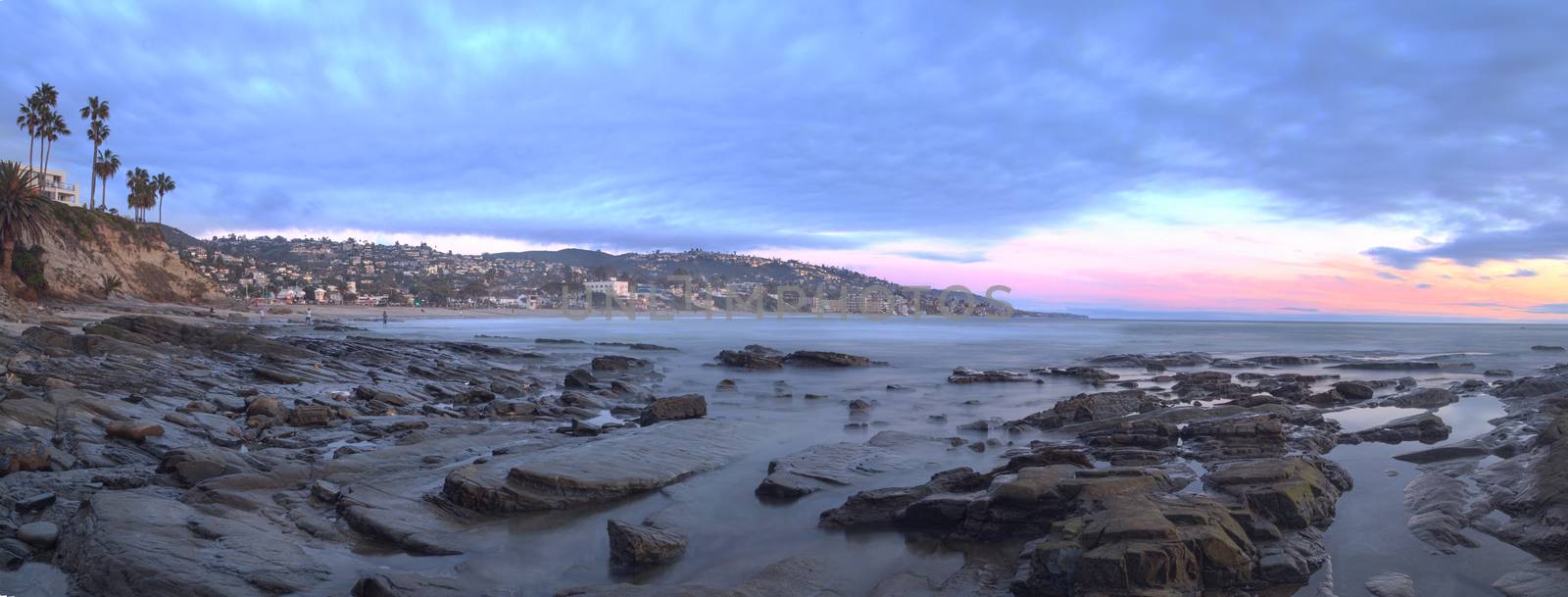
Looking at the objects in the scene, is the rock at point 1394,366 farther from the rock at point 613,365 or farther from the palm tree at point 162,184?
the palm tree at point 162,184

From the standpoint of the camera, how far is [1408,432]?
1373cm

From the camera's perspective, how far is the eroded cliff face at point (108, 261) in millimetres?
47562

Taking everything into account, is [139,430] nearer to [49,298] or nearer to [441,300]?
[49,298]

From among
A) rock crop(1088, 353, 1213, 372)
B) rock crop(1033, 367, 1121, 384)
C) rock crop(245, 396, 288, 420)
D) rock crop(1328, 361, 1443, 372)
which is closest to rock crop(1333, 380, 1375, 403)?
rock crop(1033, 367, 1121, 384)

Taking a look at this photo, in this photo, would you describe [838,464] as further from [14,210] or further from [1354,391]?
[14,210]

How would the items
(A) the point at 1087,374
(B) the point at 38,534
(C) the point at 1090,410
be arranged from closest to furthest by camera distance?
(B) the point at 38,534 → (C) the point at 1090,410 → (A) the point at 1087,374

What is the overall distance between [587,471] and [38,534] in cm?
537

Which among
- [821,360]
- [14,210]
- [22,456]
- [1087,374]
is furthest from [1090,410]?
[14,210]

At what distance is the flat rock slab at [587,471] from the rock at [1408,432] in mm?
11576

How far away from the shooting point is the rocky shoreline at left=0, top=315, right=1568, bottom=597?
21.4 ft

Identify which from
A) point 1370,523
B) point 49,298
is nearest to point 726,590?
point 1370,523

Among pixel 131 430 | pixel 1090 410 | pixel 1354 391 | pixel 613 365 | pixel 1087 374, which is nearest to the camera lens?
pixel 131 430

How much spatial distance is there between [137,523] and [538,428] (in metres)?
8.15

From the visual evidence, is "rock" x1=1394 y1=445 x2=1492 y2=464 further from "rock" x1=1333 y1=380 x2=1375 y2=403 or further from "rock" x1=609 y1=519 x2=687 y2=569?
"rock" x1=609 y1=519 x2=687 y2=569
